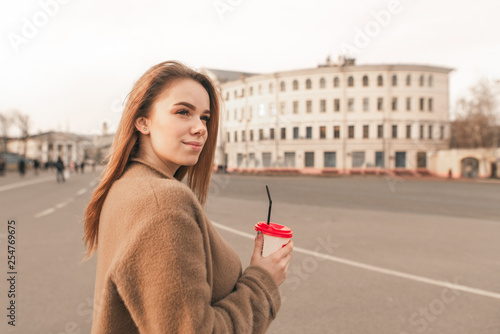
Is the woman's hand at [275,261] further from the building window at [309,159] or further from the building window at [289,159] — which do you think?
the building window at [289,159]

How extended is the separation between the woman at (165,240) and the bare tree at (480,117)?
178 ft

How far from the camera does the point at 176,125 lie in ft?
4.73

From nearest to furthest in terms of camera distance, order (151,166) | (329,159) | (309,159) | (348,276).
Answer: (151,166) < (348,276) < (329,159) < (309,159)

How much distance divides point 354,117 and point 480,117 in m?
17.4

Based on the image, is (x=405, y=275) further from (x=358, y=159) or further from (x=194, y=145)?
(x=358, y=159)

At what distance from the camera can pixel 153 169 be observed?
1.40 meters

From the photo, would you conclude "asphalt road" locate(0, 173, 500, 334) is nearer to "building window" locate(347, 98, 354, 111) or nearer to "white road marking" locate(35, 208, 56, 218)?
"white road marking" locate(35, 208, 56, 218)

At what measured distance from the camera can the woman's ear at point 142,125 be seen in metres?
1.47

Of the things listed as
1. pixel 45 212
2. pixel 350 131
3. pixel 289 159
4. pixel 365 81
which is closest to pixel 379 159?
pixel 350 131

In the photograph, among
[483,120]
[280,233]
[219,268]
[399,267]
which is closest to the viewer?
[219,268]

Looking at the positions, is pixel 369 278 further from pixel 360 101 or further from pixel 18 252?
pixel 360 101

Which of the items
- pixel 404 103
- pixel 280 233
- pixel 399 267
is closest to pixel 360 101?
pixel 404 103

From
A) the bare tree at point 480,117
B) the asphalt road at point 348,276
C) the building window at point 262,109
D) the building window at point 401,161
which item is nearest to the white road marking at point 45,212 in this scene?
the asphalt road at point 348,276

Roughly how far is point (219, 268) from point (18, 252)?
650 centimetres
